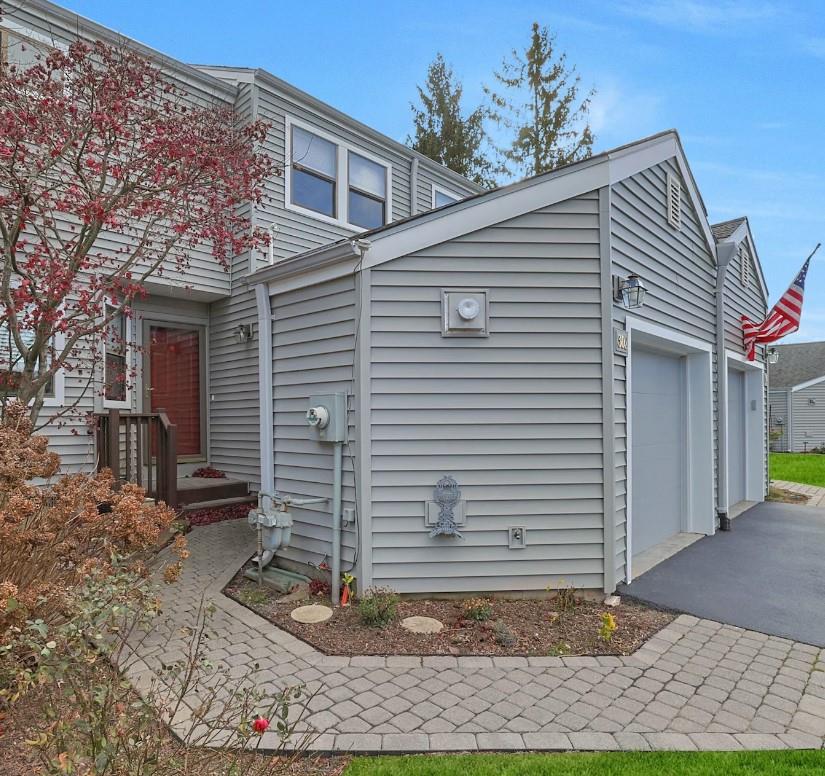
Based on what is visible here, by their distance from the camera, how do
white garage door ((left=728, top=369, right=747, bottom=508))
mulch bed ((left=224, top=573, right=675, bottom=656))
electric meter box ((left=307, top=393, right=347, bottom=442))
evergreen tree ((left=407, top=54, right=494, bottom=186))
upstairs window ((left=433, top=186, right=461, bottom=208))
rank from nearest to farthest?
mulch bed ((left=224, top=573, right=675, bottom=656)) < electric meter box ((left=307, top=393, right=347, bottom=442)) < white garage door ((left=728, top=369, right=747, bottom=508)) < upstairs window ((left=433, top=186, right=461, bottom=208)) < evergreen tree ((left=407, top=54, right=494, bottom=186))

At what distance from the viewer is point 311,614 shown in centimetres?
415

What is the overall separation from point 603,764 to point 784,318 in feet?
26.1

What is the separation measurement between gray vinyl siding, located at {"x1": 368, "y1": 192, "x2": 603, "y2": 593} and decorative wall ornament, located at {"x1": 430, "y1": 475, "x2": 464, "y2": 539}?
0.21 feet

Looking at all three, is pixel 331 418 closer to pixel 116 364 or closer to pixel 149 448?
pixel 149 448

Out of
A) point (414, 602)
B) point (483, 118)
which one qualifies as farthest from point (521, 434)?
point (483, 118)

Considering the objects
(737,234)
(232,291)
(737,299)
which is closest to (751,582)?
(737,299)

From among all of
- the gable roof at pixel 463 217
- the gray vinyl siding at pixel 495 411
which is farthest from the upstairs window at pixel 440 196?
the gray vinyl siding at pixel 495 411

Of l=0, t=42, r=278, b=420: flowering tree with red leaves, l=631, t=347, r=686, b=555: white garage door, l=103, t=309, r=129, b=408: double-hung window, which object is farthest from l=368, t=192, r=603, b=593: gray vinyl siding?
l=103, t=309, r=129, b=408: double-hung window

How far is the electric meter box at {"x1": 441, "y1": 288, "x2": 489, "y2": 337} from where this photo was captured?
4461 mm

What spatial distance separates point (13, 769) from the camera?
236 cm

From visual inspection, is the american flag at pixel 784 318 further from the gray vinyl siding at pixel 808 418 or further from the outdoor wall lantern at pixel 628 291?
the gray vinyl siding at pixel 808 418

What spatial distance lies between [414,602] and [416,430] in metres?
1.39

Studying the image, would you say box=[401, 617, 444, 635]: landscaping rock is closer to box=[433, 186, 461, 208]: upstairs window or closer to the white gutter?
the white gutter

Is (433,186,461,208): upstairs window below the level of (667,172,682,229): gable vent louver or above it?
above
